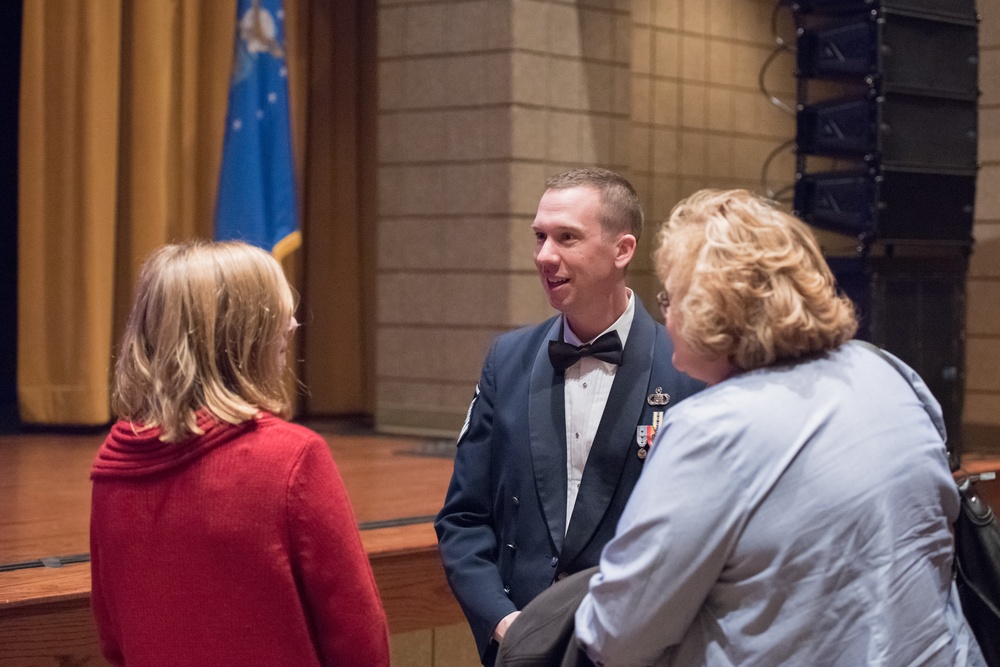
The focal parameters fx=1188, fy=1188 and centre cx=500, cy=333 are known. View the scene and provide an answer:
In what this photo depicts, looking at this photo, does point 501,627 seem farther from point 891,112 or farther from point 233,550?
point 891,112

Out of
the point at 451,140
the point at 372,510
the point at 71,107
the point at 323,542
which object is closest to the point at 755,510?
the point at 323,542

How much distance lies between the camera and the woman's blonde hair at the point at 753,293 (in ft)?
4.73

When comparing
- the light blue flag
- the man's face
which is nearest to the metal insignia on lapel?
the man's face

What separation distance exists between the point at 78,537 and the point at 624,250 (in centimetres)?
201

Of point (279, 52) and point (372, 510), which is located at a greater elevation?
point (279, 52)

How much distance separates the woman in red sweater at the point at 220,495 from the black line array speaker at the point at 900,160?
3380 mm

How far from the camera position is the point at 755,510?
1382 millimetres

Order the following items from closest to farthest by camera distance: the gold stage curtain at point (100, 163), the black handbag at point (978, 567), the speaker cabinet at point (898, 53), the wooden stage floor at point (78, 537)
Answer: the black handbag at point (978, 567), the wooden stage floor at point (78, 537), the speaker cabinet at point (898, 53), the gold stage curtain at point (100, 163)

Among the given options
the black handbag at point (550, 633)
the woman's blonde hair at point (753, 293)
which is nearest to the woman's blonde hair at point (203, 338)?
the black handbag at point (550, 633)

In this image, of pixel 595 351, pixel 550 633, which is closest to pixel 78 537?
pixel 595 351

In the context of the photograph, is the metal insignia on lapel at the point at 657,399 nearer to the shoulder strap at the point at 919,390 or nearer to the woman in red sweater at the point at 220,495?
the shoulder strap at the point at 919,390

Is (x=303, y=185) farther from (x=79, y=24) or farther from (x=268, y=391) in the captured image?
(x=268, y=391)

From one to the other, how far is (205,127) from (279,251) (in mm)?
1475

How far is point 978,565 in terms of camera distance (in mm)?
1736
